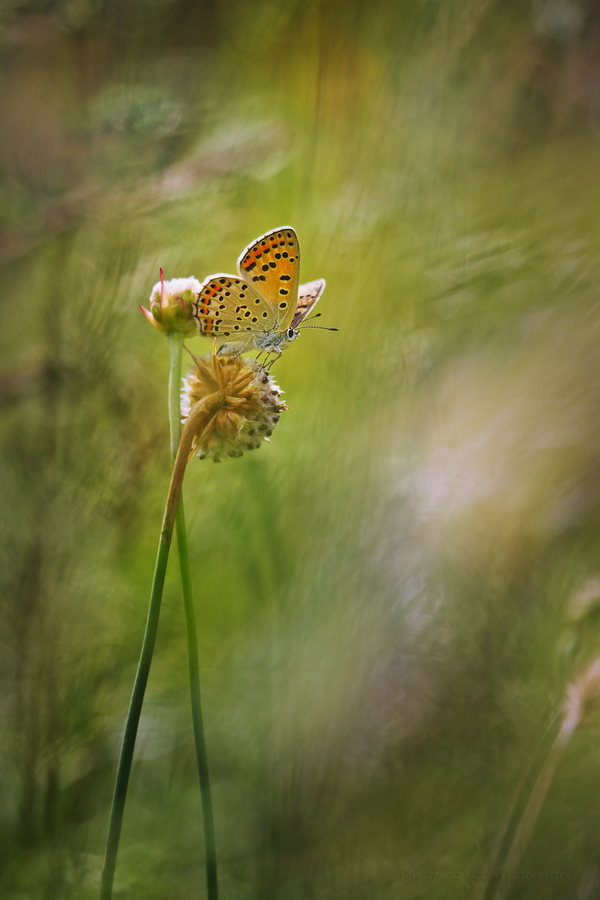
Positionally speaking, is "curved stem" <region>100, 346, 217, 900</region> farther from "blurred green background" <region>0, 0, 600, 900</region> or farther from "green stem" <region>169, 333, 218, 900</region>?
"blurred green background" <region>0, 0, 600, 900</region>

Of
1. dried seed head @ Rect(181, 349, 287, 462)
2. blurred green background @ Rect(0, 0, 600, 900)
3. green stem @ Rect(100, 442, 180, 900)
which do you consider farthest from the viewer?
blurred green background @ Rect(0, 0, 600, 900)

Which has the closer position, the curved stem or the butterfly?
the curved stem

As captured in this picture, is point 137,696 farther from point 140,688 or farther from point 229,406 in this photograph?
point 229,406

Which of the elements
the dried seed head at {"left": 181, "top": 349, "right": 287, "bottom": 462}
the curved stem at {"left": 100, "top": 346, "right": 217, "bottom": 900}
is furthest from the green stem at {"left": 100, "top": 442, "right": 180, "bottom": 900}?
the dried seed head at {"left": 181, "top": 349, "right": 287, "bottom": 462}

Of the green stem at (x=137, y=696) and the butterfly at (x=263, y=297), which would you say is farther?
the butterfly at (x=263, y=297)

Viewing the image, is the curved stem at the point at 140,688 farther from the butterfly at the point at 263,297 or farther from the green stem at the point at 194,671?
the butterfly at the point at 263,297

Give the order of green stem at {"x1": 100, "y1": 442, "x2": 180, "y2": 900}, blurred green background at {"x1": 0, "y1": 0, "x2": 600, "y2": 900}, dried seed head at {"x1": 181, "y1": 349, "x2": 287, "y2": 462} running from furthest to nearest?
blurred green background at {"x1": 0, "y1": 0, "x2": 600, "y2": 900} < dried seed head at {"x1": 181, "y1": 349, "x2": 287, "y2": 462} < green stem at {"x1": 100, "y1": 442, "x2": 180, "y2": 900}

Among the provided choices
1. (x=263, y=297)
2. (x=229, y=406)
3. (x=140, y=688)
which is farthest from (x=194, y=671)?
(x=263, y=297)

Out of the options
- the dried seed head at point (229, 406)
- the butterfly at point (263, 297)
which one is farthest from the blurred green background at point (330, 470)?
the dried seed head at point (229, 406)
